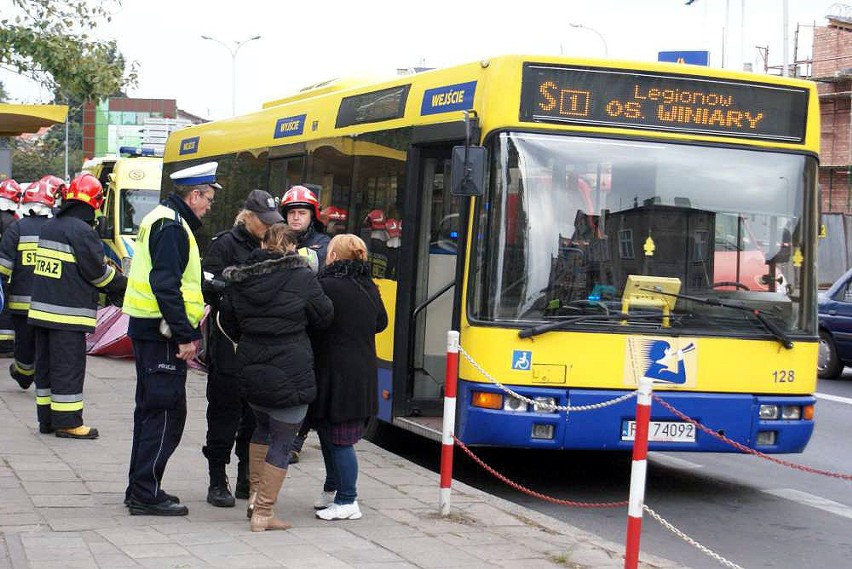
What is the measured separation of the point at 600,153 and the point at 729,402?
1.92 m

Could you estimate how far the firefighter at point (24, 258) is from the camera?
1175 cm

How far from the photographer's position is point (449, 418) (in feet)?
26.7

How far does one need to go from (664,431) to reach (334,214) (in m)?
4.01

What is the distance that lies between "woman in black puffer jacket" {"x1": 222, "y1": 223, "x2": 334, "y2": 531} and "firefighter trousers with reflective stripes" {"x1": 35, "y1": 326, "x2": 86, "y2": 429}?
10.9 ft

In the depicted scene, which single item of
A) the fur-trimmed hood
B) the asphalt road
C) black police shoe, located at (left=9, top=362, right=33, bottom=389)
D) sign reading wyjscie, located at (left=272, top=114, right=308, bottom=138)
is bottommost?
the asphalt road

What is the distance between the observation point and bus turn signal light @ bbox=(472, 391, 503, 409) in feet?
29.3

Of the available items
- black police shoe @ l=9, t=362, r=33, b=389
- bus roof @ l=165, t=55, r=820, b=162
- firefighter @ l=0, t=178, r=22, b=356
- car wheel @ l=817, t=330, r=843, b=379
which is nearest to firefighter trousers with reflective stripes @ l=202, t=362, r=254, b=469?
bus roof @ l=165, t=55, r=820, b=162

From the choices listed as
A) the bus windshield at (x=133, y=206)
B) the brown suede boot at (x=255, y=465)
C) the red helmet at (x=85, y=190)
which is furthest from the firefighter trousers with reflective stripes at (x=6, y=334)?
the bus windshield at (x=133, y=206)

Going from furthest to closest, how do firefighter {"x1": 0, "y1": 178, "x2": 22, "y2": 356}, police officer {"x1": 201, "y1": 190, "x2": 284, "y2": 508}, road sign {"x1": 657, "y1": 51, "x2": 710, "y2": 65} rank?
firefighter {"x1": 0, "y1": 178, "x2": 22, "y2": 356} → road sign {"x1": 657, "y1": 51, "x2": 710, "y2": 65} → police officer {"x1": 201, "y1": 190, "x2": 284, "y2": 508}

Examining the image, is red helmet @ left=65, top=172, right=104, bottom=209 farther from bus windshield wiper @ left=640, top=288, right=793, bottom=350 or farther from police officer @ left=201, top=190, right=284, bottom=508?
bus windshield wiper @ left=640, top=288, right=793, bottom=350

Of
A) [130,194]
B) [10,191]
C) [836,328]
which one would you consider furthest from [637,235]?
[130,194]

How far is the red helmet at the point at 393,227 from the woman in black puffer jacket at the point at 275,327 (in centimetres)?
323

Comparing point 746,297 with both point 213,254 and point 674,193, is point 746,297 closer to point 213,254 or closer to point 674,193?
point 674,193

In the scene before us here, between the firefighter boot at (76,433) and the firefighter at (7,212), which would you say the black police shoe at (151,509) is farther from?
the firefighter at (7,212)
